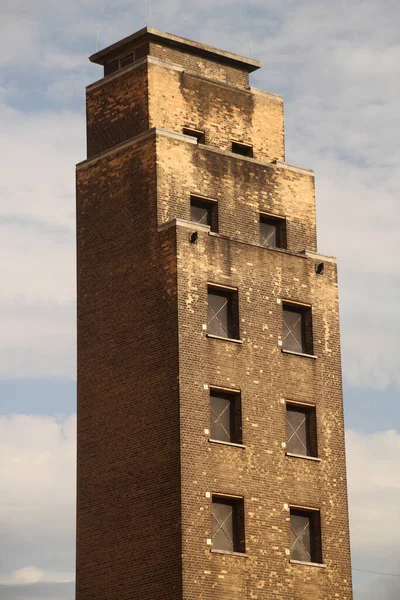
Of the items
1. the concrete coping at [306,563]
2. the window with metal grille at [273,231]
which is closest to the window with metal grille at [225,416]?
the concrete coping at [306,563]

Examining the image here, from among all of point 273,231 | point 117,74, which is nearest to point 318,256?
point 273,231

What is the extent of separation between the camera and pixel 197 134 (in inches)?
2726

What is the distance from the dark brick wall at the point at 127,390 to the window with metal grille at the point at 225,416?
223 centimetres

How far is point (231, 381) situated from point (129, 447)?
478 centimetres

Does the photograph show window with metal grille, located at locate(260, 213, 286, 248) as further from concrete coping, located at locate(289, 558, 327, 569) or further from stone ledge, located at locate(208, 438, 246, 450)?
concrete coping, located at locate(289, 558, 327, 569)

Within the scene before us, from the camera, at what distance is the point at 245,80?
72438 mm

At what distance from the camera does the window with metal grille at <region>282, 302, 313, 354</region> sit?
67500 mm

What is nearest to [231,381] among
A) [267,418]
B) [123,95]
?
[267,418]

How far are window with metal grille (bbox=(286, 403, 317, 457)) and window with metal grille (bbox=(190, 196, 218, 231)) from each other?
819 cm

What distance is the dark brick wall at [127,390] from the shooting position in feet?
203

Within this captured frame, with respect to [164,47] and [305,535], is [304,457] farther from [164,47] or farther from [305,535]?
[164,47]

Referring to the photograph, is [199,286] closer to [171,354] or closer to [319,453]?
[171,354]

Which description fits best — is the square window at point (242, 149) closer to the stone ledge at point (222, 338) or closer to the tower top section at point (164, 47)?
the tower top section at point (164, 47)

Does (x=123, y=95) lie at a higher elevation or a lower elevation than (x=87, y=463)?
higher
